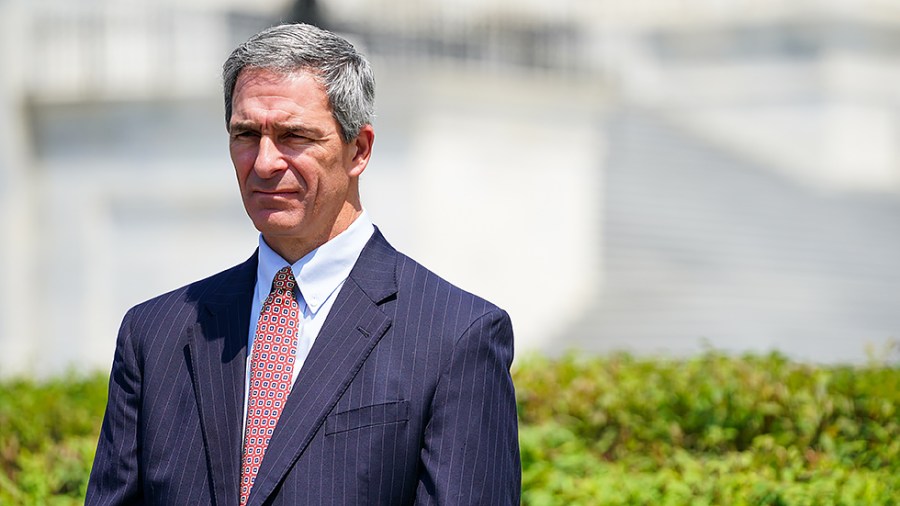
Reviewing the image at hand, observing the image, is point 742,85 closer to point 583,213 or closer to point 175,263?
point 583,213

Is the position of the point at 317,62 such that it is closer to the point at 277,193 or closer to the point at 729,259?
the point at 277,193

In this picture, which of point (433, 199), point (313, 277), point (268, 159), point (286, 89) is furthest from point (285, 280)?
point (433, 199)

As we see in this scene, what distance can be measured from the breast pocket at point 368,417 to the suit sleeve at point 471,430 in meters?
0.07

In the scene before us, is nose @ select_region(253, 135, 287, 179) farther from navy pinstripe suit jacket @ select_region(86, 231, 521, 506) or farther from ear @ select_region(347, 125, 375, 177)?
navy pinstripe suit jacket @ select_region(86, 231, 521, 506)

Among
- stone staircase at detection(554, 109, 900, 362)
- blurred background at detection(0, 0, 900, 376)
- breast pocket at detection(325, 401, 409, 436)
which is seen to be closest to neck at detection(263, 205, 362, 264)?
breast pocket at detection(325, 401, 409, 436)

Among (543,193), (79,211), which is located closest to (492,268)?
(543,193)

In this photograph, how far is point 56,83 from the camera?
13859mm

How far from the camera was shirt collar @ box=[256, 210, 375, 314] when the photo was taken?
296cm

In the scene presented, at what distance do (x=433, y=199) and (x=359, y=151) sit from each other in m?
9.76

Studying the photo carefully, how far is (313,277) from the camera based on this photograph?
2975 millimetres

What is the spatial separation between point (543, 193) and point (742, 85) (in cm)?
810

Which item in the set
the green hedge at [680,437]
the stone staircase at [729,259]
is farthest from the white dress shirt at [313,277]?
the stone staircase at [729,259]

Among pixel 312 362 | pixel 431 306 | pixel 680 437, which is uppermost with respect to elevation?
pixel 431 306

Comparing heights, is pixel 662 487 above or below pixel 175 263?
above
